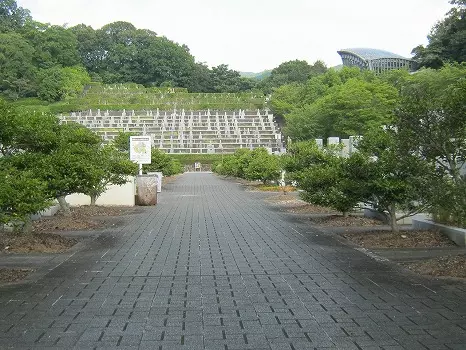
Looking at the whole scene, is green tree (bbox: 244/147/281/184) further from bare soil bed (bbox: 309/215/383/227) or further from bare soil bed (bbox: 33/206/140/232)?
bare soil bed (bbox: 309/215/383/227)

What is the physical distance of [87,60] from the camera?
13488 centimetres

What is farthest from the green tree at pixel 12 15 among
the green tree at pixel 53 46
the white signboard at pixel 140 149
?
the white signboard at pixel 140 149

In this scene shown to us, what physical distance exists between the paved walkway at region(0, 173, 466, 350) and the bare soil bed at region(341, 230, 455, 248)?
0.70m

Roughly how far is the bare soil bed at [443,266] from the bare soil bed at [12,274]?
5606 millimetres

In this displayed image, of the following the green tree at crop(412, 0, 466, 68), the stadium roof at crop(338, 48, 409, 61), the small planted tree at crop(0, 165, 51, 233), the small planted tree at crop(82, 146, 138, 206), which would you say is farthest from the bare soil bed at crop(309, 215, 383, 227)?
the stadium roof at crop(338, 48, 409, 61)

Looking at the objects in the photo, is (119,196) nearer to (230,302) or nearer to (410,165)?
(410,165)

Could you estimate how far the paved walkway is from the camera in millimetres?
5262

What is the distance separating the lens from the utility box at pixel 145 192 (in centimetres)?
2177

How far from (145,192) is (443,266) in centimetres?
1484

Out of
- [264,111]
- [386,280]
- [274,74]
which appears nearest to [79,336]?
[386,280]

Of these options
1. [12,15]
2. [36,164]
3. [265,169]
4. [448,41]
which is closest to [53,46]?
[12,15]

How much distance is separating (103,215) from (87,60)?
124m

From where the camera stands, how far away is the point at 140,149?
78.7 feet

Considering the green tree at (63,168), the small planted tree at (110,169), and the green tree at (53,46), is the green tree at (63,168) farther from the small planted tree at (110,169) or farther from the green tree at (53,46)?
the green tree at (53,46)
